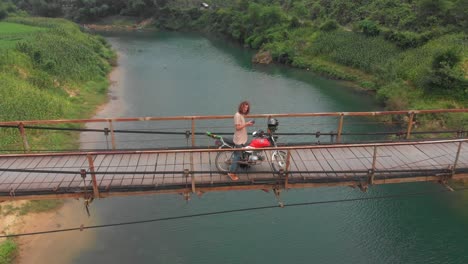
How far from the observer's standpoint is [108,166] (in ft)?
34.7

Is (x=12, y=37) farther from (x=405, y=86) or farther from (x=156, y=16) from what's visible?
(x=156, y=16)

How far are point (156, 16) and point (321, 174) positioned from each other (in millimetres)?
73938

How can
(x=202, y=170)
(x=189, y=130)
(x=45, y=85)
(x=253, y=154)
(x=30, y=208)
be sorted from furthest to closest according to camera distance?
1. (x=45, y=85)
2. (x=189, y=130)
3. (x=30, y=208)
4. (x=202, y=170)
5. (x=253, y=154)

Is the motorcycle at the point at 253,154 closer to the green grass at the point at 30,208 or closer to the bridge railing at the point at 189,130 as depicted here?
the bridge railing at the point at 189,130

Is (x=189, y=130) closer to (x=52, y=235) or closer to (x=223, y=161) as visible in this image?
(x=52, y=235)

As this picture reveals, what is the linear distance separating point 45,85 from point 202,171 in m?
23.2

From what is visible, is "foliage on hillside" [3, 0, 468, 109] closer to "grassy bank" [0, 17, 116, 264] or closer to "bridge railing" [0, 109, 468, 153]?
"bridge railing" [0, 109, 468, 153]

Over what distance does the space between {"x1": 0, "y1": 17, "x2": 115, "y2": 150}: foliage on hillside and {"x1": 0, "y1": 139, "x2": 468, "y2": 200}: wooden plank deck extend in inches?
348

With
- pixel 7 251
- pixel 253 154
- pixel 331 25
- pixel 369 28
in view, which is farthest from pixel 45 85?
pixel 331 25

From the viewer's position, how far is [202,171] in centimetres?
929

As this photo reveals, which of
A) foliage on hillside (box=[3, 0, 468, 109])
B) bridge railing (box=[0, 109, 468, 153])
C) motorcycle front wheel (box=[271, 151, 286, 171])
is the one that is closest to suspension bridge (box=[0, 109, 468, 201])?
motorcycle front wheel (box=[271, 151, 286, 171])

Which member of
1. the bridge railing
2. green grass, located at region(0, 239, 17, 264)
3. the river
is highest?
the bridge railing

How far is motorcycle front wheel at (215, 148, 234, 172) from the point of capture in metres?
10.2

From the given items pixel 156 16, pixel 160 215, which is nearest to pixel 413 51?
pixel 160 215
